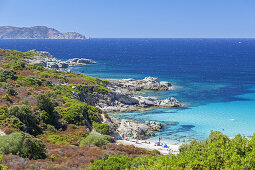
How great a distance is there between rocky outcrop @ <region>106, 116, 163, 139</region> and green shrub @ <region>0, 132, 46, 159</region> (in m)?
18.3

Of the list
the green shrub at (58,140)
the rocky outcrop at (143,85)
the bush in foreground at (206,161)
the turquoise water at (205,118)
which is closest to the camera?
the bush in foreground at (206,161)

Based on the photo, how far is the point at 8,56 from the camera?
70812mm

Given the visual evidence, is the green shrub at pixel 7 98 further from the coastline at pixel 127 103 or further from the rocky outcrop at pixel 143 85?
the rocky outcrop at pixel 143 85

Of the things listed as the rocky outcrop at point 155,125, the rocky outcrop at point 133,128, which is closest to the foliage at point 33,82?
the rocky outcrop at point 133,128

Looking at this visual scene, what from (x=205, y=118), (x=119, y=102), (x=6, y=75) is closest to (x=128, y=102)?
(x=119, y=102)

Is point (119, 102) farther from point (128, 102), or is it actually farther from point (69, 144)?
point (69, 144)

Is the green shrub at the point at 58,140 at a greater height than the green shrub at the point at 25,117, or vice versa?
the green shrub at the point at 25,117

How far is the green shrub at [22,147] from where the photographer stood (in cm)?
1850

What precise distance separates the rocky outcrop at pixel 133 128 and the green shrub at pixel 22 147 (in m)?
18.3

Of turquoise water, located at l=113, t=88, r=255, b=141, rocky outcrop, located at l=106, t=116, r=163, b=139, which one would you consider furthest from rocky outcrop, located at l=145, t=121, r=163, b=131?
turquoise water, located at l=113, t=88, r=255, b=141

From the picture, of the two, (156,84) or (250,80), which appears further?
(250,80)

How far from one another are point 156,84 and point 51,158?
58.4m

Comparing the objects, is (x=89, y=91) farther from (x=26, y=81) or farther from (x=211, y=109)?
(x=211, y=109)

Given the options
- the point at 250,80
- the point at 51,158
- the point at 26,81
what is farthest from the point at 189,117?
the point at 250,80
